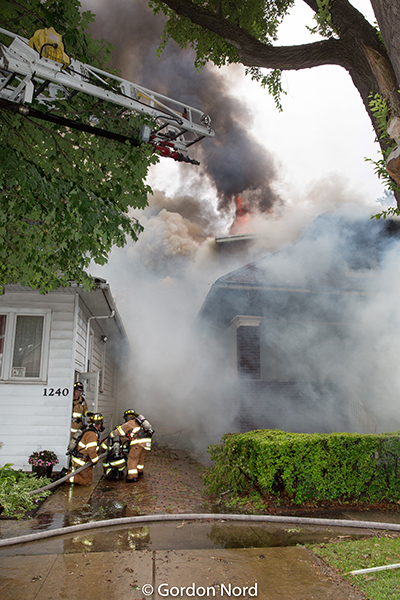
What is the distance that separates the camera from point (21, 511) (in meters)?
5.25

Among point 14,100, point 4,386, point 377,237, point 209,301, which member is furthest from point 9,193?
point 377,237

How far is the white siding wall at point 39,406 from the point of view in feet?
24.8

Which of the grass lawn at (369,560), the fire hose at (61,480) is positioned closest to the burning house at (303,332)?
the fire hose at (61,480)

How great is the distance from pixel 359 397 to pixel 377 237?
4259mm

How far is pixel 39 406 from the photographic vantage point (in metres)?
7.74

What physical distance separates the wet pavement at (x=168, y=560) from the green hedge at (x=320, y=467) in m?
0.49

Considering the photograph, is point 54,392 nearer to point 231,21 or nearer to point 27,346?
point 27,346

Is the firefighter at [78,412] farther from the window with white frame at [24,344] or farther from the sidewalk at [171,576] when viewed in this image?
the sidewalk at [171,576]

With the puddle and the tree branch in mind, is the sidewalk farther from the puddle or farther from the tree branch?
the tree branch

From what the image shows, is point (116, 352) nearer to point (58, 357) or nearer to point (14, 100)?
point (58, 357)

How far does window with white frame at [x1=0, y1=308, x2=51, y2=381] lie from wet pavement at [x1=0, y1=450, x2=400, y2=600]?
3.23 m

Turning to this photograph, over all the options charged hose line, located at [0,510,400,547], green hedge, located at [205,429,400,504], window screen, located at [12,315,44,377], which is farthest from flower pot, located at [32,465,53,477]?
green hedge, located at [205,429,400,504]

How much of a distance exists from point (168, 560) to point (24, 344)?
5750 millimetres

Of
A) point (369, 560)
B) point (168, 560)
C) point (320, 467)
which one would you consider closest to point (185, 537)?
point (168, 560)
